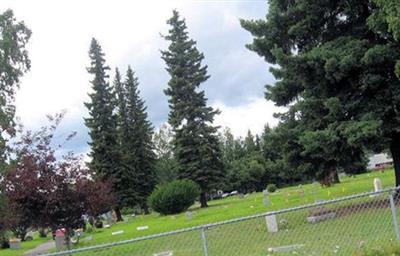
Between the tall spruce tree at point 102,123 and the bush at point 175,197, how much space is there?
11429mm

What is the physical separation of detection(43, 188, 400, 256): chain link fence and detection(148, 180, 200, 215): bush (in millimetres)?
23242

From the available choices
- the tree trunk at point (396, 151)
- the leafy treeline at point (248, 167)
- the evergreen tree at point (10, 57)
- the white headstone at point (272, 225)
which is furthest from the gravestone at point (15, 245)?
the tree trunk at point (396, 151)

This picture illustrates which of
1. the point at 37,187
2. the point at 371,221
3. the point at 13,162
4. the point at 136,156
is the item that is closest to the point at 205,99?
the point at 136,156

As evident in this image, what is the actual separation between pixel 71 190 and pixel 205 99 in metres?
31.0

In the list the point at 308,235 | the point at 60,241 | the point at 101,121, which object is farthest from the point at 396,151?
the point at 101,121

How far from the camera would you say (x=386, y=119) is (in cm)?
1930

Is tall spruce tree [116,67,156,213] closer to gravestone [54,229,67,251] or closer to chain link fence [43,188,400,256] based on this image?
gravestone [54,229,67,251]

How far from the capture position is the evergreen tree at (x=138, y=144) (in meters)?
61.8

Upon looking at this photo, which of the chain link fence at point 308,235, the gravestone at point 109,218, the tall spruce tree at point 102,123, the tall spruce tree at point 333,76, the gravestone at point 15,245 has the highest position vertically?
the tall spruce tree at point 102,123

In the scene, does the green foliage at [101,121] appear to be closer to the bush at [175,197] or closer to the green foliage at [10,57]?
the bush at [175,197]

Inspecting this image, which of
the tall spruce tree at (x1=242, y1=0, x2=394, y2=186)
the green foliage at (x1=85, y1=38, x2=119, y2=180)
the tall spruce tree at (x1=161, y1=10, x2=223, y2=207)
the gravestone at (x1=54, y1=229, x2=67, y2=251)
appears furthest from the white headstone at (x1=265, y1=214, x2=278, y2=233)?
the green foliage at (x1=85, y1=38, x2=119, y2=180)

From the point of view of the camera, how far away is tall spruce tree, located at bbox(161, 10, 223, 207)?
166ft

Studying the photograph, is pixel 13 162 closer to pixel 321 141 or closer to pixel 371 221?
pixel 321 141

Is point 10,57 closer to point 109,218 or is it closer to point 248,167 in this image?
point 109,218
